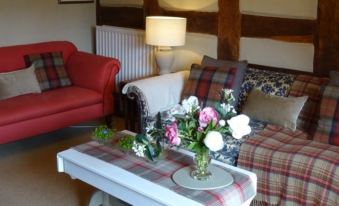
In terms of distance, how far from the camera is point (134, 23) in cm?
473

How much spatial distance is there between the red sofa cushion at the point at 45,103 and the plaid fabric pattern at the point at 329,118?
2065mm

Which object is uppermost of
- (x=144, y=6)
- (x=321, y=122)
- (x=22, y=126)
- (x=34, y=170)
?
(x=144, y=6)

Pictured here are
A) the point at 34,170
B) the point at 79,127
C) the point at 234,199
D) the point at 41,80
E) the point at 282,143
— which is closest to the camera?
the point at 234,199

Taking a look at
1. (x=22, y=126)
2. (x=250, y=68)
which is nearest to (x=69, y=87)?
(x=22, y=126)

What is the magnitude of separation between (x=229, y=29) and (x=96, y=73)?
1.30 meters

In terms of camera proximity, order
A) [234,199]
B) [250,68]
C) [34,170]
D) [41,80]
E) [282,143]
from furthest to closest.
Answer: [41,80]
[250,68]
[34,170]
[282,143]
[234,199]

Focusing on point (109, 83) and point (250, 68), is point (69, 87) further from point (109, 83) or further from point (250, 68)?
point (250, 68)

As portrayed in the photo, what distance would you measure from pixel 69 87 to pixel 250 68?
175 centimetres

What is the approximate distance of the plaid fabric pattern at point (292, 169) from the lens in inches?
98.5

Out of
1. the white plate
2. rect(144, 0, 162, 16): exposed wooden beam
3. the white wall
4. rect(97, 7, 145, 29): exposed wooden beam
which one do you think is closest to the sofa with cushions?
the white plate

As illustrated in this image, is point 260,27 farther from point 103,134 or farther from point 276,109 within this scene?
point 103,134

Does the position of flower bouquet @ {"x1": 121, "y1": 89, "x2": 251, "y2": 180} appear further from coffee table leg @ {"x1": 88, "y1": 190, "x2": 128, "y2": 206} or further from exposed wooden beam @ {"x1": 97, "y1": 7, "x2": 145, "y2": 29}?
exposed wooden beam @ {"x1": 97, "y1": 7, "x2": 145, "y2": 29}

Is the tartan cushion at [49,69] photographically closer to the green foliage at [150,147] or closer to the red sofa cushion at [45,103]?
the red sofa cushion at [45,103]

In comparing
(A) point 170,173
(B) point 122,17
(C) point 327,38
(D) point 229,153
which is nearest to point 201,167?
(A) point 170,173
